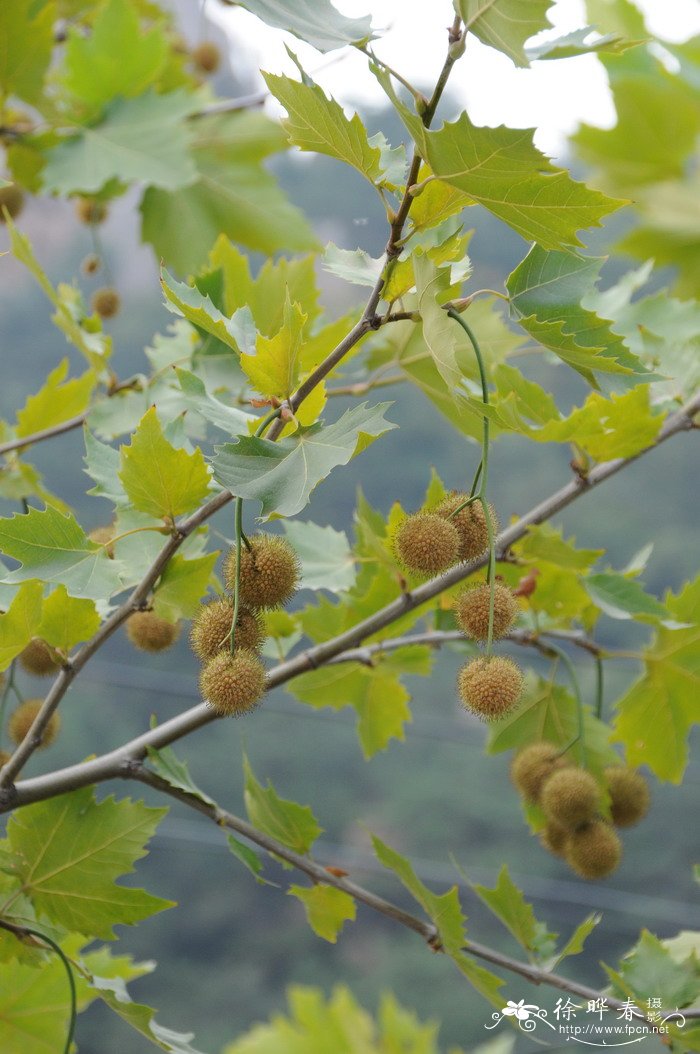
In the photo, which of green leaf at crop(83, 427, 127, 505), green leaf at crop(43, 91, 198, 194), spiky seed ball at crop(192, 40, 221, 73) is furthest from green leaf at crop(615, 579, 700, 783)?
spiky seed ball at crop(192, 40, 221, 73)

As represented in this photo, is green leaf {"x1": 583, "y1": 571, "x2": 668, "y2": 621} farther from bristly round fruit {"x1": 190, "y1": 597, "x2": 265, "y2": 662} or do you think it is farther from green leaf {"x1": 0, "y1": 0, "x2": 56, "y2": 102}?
green leaf {"x1": 0, "y1": 0, "x2": 56, "y2": 102}

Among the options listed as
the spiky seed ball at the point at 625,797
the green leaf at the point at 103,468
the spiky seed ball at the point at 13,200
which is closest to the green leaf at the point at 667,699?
the spiky seed ball at the point at 625,797

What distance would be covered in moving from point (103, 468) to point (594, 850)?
55 cm

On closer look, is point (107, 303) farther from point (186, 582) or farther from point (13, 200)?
point (186, 582)

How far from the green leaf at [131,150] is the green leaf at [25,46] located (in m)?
0.08

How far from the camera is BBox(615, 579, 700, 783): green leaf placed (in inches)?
39.7

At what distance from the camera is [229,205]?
1.60m

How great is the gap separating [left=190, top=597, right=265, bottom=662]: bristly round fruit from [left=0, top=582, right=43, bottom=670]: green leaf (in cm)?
11

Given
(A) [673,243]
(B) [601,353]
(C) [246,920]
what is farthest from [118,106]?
(C) [246,920]

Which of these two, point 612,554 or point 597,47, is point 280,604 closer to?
point 597,47

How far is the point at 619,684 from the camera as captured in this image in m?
4.93

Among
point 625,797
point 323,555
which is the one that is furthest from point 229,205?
point 625,797

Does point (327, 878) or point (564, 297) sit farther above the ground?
point (564, 297)

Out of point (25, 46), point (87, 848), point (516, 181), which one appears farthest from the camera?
point (25, 46)
